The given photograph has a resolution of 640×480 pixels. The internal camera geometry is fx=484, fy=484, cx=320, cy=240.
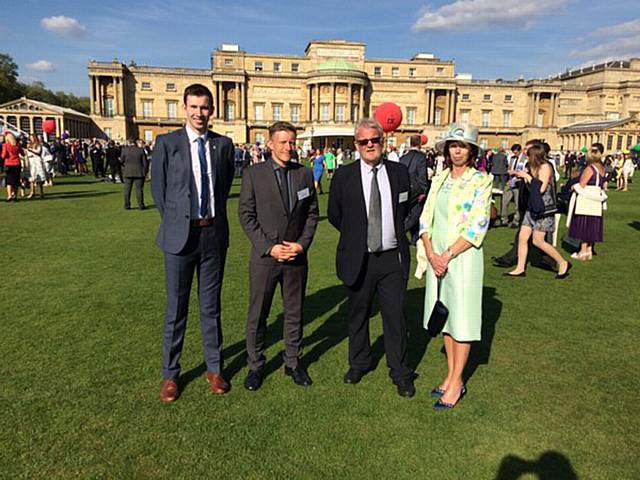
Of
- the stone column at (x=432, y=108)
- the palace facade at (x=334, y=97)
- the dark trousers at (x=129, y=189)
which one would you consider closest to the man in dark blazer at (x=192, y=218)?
A: the dark trousers at (x=129, y=189)

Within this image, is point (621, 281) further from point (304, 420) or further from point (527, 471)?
point (304, 420)

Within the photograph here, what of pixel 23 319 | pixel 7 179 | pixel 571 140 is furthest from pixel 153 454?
pixel 571 140

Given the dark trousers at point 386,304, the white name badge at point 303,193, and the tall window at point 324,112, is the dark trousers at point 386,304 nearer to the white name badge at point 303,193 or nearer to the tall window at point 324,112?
the white name badge at point 303,193

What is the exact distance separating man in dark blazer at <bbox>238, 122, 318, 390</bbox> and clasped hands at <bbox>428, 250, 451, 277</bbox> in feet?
3.18

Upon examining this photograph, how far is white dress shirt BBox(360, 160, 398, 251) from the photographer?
3676 mm

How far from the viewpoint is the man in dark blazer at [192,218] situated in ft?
11.2

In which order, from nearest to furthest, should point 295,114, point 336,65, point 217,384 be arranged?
point 217,384
point 336,65
point 295,114

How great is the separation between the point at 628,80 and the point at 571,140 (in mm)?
20320

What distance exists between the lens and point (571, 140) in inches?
2800

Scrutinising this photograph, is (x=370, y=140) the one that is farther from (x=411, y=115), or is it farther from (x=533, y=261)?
(x=411, y=115)

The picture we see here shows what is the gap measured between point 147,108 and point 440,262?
6990cm

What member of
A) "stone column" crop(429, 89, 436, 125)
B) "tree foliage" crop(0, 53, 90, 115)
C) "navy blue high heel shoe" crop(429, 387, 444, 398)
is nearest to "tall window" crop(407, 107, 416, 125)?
"stone column" crop(429, 89, 436, 125)

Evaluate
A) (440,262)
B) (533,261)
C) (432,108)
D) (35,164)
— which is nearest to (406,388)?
(440,262)

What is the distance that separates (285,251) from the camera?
3.69 metres
